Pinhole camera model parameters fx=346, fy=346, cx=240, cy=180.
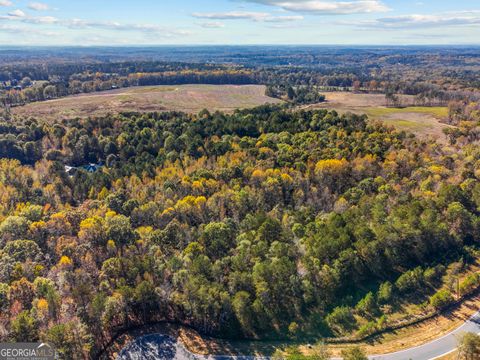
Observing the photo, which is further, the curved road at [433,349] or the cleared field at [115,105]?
the cleared field at [115,105]

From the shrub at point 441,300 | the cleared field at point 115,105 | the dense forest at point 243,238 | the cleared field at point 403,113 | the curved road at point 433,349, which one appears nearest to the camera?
the curved road at point 433,349

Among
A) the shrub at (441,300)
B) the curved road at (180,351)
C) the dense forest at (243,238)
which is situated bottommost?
the curved road at (180,351)

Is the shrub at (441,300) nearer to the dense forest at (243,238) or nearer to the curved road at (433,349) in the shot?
the dense forest at (243,238)

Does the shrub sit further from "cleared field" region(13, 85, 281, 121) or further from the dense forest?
"cleared field" region(13, 85, 281, 121)

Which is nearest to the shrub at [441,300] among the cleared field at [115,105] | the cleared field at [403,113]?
the cleared field at [403,113]

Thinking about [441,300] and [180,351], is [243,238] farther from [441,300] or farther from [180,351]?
[441,300]

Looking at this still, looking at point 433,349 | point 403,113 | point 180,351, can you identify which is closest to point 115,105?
point 403,113

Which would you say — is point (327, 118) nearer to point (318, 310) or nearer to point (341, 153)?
point (341, 153)
